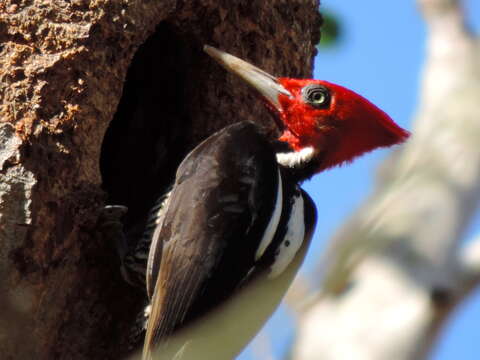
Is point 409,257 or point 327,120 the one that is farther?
point 327,120

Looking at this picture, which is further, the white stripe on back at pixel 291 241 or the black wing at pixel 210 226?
the white stripe on back at pixel 291 241

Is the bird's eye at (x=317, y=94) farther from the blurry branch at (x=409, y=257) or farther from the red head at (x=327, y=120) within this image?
the blurry branch at (x=409, y=257)

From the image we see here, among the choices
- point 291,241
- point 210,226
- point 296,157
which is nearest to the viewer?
point 210,226

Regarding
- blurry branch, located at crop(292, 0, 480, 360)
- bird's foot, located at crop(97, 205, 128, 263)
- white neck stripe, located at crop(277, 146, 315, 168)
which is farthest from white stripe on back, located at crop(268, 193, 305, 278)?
blurry branch, located at crop(292, 0, 480, 360)

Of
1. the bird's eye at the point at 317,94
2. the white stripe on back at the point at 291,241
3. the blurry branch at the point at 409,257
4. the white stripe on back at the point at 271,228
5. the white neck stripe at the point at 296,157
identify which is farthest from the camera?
the bird's eye at the point at 317,94

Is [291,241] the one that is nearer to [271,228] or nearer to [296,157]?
[271,228]

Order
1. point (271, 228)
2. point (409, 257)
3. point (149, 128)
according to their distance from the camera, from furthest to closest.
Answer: point (149, 128)
point (271, 228)
point (409, 257)

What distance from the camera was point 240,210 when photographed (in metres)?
3.41

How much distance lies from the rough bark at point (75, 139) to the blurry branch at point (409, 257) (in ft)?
5.14

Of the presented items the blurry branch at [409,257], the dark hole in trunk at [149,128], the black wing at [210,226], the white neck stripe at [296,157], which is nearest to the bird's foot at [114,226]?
the black wing at [210,226]

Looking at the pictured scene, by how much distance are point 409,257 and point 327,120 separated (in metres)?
2.46

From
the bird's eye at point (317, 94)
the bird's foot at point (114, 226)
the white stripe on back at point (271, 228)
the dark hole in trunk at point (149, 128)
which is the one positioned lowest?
the bird's foot at point (114, 226)

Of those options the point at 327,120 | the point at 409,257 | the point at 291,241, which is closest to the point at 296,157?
the point at 327,120

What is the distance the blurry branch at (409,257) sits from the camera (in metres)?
1.68
